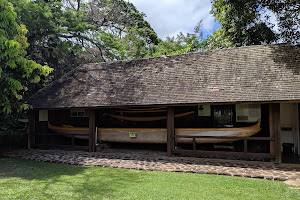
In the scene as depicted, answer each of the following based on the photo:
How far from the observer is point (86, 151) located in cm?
1120

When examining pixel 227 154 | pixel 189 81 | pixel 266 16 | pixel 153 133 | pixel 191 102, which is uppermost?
pixel 266 16

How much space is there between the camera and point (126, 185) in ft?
19.8

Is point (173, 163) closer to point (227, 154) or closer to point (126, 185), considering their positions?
point (227, 154)

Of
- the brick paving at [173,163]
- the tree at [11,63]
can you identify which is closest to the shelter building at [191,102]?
the brick paving at [173,163]

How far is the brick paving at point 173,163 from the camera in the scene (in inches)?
281

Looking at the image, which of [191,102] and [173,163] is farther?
[191,102]

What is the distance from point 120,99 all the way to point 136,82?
1.51 m

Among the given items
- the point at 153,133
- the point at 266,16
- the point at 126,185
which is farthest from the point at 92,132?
the point at 266,16

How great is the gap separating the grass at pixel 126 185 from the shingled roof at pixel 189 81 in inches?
122

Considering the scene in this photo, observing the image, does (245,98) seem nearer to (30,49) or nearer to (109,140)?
(109,140)

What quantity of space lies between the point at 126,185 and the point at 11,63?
20.9 feet

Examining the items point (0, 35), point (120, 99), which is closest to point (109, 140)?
point (120, 99)

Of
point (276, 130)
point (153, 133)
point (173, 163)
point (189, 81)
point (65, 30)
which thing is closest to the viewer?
point (276, 130)

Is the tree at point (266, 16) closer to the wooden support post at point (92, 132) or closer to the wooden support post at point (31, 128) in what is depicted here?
the wooden support post at point (92, 132)
